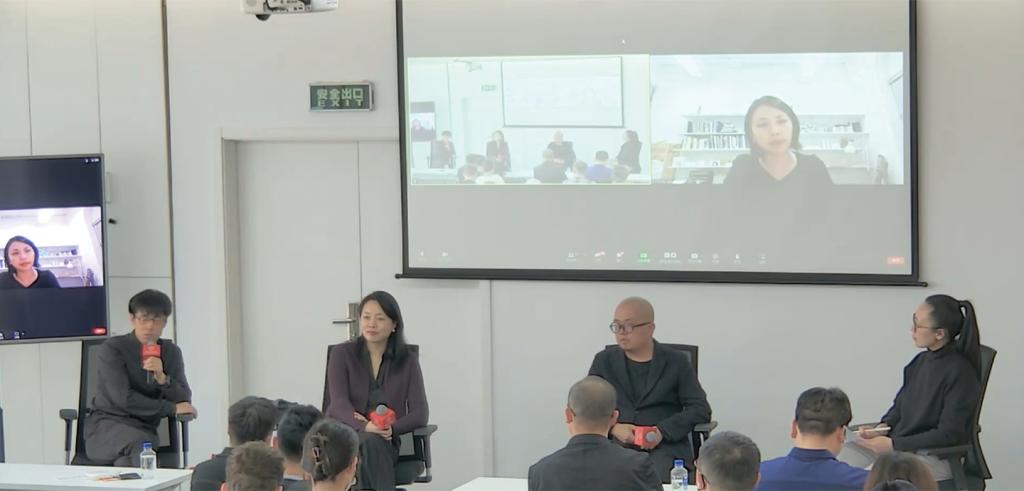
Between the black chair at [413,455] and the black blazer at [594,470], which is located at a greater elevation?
the black blazer at [594,470]

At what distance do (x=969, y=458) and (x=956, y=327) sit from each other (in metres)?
0.52

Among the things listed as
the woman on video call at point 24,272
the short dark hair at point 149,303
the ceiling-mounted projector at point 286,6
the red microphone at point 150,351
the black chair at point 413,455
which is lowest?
the black chair at point 413,455

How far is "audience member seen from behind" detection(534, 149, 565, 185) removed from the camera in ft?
21.0

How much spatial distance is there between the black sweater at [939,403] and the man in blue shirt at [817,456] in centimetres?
125

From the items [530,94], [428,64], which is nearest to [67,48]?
[428,64]

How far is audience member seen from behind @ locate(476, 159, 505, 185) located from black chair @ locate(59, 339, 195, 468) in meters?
1.92

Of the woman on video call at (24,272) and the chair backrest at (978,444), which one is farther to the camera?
the woman on video call at (24,272)

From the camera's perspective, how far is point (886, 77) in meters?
5.94

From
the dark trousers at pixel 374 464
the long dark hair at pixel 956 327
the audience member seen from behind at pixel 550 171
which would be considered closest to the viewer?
the long dark hair at pixel 956 327

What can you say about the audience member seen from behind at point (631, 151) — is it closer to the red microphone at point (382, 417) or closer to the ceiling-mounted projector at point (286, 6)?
the ceiling-mounted projector at point (286, 6)

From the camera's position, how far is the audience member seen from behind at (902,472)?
2996 mm

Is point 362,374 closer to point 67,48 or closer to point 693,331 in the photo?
point 693,331

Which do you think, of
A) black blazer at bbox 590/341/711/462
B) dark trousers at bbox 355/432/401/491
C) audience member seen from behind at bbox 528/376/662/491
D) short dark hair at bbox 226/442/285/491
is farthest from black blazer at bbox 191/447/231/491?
black blazer at bbox 590/341/711/462

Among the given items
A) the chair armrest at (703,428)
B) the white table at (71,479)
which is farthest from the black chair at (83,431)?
the chair armrest at (703,428)
